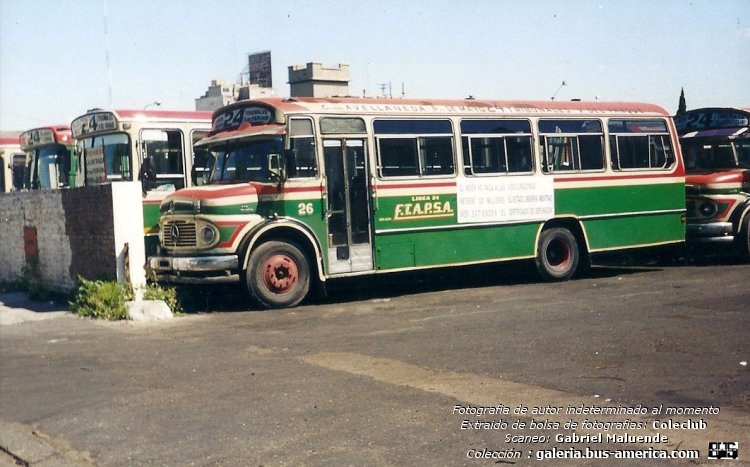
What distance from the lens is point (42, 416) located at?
7.73 meters

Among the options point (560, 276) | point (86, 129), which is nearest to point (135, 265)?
point (86, 129)

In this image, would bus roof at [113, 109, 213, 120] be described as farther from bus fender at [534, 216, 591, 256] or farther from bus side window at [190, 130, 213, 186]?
bus fender at [534, 216, 591, 256]

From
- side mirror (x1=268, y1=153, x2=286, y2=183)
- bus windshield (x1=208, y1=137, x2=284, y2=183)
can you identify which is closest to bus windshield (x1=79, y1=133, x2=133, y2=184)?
bus windshield (x1=208, y1=137, x2=284, y2=183)

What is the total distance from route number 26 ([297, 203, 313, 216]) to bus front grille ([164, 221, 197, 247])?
1.60 meters

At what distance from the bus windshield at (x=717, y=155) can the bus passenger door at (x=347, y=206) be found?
26.6 ft

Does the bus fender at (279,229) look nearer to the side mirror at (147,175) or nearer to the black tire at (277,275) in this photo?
the black tire at (277,275)

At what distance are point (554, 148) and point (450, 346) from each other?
772 centimetres

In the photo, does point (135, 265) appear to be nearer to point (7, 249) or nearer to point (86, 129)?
point (86, 129)

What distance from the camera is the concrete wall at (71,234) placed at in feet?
46.9

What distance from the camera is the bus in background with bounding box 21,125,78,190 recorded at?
20.0 m

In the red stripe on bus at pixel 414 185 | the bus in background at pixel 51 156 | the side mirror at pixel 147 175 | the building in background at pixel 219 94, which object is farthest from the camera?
the building in background at pixel 219 94

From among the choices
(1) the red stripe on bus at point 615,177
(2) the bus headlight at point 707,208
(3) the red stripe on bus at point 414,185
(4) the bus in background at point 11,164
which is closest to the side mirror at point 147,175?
(3) the red stripe on bus at point 414,185

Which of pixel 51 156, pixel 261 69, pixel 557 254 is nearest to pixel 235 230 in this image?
pixel 557 254

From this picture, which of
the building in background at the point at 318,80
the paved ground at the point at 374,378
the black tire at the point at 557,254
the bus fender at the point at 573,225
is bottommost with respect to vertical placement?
the paved ground at the point at 374,378
